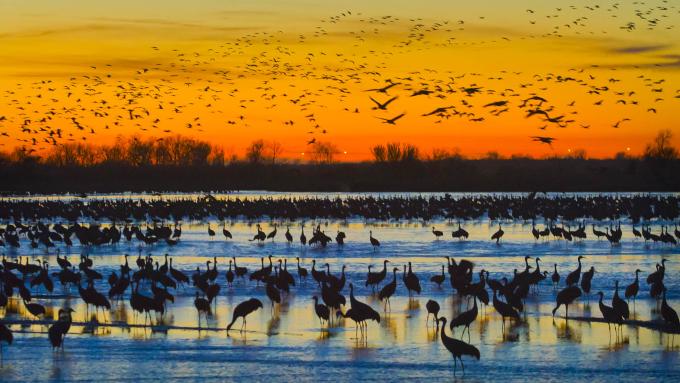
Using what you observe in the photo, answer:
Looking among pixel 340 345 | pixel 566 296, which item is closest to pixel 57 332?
pixel 340 345

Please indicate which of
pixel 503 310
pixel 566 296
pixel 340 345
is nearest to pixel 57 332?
pixel 340 345

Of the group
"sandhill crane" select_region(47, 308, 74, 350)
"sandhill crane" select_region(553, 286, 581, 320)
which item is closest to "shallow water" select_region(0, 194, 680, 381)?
"sandhill crane" select_region(47, 308, 74, 350)

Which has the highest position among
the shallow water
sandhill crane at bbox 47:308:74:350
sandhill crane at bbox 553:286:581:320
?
sandhill crane at bbox 47:308:74:350

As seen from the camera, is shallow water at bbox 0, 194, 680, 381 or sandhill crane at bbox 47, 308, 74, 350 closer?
shallow water at bbox 0, 194, 680, 381

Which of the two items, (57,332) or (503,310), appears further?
(503,310)

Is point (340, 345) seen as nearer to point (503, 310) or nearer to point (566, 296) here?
point (503, 310)

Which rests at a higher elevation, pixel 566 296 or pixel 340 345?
pixel 566 296

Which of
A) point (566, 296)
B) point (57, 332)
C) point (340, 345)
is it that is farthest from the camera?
point (566, 296)

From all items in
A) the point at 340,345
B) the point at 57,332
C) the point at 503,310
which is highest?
the point at 57,332

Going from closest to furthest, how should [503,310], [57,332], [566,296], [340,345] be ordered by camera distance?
[57,332] < [340,345] < [503,310] < [566,296]

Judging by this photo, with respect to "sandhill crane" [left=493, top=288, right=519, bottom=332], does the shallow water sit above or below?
below

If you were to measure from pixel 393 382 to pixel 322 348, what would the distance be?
6.31 feet

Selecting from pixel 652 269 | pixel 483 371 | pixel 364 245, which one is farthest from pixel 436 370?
pixel 364 245

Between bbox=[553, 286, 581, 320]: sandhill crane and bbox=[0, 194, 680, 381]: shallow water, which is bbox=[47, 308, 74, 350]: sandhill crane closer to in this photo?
bbox=[0, 194, 680, 381]: shallow water
